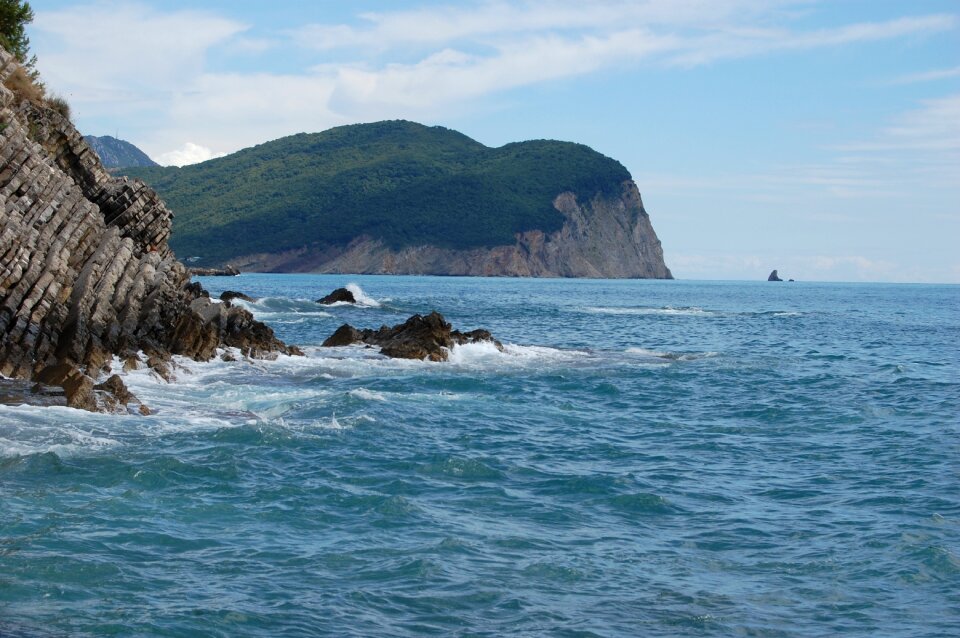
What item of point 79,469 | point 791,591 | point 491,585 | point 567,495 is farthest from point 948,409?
point 79,469

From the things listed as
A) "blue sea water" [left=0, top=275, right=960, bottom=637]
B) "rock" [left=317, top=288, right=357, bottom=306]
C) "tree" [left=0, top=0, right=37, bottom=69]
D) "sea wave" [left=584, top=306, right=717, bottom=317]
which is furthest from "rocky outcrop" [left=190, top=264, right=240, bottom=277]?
"blue sea water" [left=0, top=275, right=960, bottom=637]

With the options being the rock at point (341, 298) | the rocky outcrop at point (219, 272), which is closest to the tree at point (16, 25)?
the rock at point (341, 298)

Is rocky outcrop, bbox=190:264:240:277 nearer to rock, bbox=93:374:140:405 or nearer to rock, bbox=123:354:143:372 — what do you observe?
rock, bbox=123:354:143:372

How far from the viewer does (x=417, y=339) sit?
3541cm

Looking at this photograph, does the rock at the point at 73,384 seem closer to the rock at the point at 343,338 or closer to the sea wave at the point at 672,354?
the rock at the point at 343,338

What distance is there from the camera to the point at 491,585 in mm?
11617

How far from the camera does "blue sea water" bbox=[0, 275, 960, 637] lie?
10.8 metres

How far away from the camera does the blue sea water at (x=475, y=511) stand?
10.8 meters

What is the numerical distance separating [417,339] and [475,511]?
20840 mm

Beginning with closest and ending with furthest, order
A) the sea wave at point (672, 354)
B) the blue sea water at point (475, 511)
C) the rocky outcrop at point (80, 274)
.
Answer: the blue sea water at point (475, 511) < the rocky outcrop at point (80, 274) < the sea wave at point (672, 354)

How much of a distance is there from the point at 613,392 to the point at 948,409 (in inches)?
335

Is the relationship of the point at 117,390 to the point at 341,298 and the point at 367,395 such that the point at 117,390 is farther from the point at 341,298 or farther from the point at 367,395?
the point at 341,298

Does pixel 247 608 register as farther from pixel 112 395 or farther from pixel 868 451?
pixel 868 451

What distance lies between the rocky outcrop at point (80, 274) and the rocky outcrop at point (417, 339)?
12.6 feet
